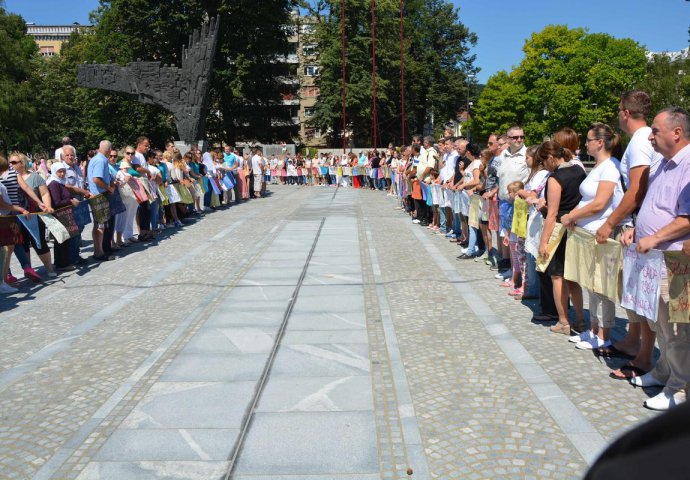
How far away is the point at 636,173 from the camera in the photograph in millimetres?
5539

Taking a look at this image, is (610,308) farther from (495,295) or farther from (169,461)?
(169,461)

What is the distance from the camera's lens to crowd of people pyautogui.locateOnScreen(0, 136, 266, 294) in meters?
10.5

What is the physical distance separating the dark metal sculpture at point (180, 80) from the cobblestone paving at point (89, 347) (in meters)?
14.6

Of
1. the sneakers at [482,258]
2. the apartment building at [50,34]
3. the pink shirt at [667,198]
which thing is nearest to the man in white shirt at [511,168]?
the sneakers at [482,258]

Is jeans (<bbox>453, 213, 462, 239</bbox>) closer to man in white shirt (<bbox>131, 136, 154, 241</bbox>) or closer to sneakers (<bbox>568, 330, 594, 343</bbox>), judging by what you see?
man in white shirt (<bbox>131, 136, 154, 241</bbox>)

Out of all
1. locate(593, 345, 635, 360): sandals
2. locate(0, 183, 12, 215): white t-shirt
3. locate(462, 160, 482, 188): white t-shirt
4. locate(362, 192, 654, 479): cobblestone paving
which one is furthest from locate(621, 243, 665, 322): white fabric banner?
locate(0, 183, 12, 215): white t-shirt

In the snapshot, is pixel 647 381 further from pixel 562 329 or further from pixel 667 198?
pixel 562 329

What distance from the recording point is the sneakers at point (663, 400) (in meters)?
4.89

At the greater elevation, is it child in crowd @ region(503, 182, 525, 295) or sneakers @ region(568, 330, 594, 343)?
child in crowd @ region(503, 182, 525, 295)

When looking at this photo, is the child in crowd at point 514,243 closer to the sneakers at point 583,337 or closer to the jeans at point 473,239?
the sneakers at point 583,337

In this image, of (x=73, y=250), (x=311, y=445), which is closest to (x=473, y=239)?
(x=73, y=250)

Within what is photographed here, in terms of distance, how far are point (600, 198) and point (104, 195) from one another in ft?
30.1

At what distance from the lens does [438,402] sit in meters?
5.20

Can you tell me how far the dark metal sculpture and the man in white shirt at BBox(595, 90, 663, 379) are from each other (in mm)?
22703
